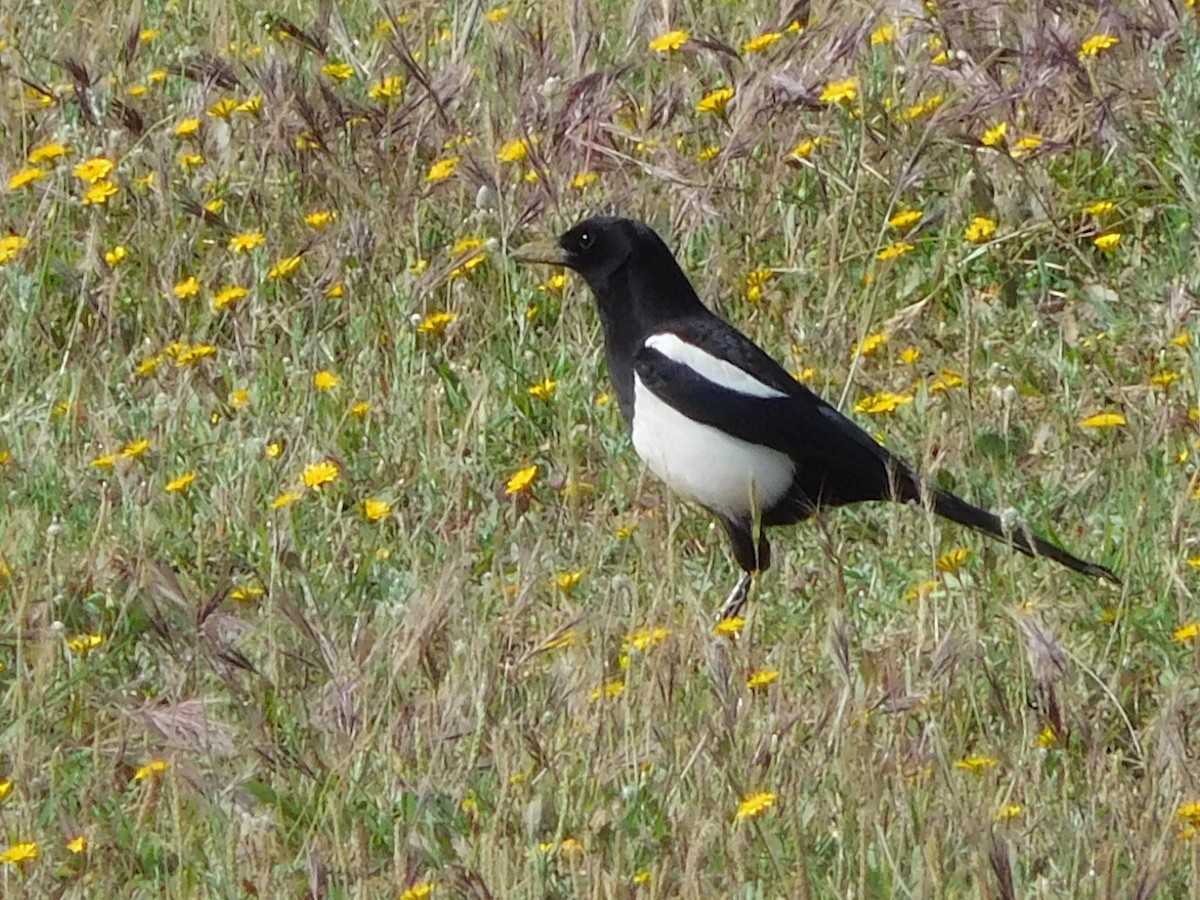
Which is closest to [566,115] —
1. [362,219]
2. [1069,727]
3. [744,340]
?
[362,219]

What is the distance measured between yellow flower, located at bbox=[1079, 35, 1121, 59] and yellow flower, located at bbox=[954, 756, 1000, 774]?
263 cm

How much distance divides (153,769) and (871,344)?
7.63 feet

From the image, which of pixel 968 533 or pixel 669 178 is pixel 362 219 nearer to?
pixel 669 178

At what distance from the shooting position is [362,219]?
6.07m

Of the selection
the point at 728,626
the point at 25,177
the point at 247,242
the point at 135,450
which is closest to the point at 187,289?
the point at 247,242

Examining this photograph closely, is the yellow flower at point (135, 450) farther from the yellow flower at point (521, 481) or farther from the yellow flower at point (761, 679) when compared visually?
the yellow flower at point (761, 679)

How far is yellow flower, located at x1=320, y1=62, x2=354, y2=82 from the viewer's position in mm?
6812

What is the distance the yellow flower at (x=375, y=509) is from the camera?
492 centimetres

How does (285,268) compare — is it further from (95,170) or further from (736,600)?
(736,600)

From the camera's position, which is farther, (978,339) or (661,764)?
(978,339)

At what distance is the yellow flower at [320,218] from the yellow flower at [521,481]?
51.2 inches

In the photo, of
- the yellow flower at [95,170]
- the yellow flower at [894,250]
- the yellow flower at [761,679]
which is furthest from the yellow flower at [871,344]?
the yellow flower at [95,170]

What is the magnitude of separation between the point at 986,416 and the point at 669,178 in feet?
2.84

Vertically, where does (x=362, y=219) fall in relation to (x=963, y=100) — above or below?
below
